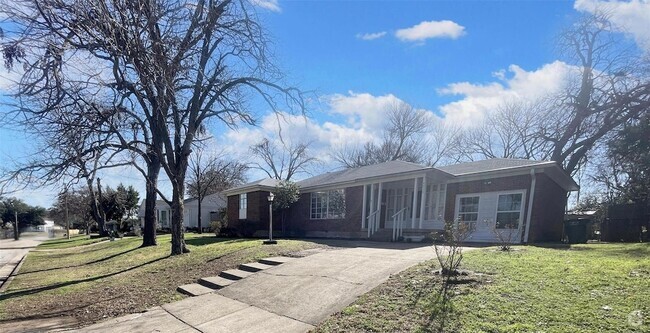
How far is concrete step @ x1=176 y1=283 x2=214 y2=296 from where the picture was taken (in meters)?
8.51

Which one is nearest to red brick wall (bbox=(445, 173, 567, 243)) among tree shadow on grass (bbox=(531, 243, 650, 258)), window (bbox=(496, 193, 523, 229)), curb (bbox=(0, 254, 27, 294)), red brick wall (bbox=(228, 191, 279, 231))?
window (bbox=(496, 193, 523, 229))

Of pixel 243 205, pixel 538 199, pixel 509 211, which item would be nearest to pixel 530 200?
pixel 538 199

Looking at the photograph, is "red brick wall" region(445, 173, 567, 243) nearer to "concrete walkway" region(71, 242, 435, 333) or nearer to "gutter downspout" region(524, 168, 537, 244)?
"gutter downspout" region(524, 168, 537, 244)

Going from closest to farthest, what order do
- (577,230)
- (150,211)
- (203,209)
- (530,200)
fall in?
(530,200), (577,230), (150,211), (203,209)

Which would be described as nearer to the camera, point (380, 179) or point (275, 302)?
point (275, 302)

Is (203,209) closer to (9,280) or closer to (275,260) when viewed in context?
(9,280)

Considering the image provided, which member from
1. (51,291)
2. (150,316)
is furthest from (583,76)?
(51,291)

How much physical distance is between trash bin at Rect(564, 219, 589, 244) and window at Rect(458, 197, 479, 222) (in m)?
3.59

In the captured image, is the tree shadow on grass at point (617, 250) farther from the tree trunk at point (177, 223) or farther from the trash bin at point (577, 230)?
the tree trunk at point (177, 223)

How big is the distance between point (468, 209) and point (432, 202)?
81.0 inches

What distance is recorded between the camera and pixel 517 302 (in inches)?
203

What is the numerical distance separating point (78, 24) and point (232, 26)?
7351mm

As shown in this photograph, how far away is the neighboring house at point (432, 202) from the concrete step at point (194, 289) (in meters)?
8.55

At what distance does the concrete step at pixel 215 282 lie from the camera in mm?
8859
